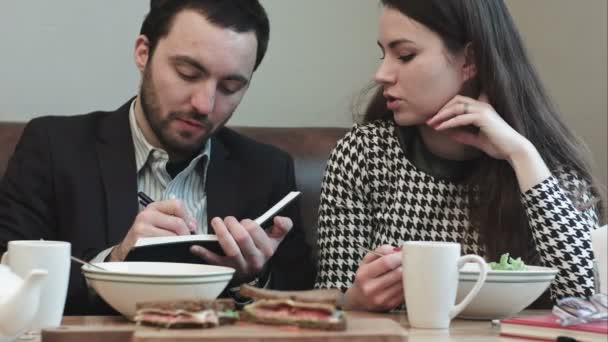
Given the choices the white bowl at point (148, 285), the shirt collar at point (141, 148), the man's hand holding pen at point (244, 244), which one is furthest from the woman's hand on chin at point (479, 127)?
the white bowl at point (148, 285)

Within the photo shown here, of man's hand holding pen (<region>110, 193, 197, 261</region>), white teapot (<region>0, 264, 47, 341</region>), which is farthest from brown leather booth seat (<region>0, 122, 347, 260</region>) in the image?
white teapot (<region>0, 264, 47, 341</region>)

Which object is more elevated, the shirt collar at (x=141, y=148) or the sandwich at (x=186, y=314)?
the shirt collar at (x=141, y=148)

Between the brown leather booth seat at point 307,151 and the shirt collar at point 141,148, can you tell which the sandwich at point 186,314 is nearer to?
the shirt collar at point 141,148

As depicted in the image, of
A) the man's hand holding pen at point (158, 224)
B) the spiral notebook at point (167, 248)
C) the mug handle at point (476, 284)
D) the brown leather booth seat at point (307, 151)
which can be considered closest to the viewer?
the mug handle at point (476, 284)

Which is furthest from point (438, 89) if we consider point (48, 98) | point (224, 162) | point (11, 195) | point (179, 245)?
point (48, 98)

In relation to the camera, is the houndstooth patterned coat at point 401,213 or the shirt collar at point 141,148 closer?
the houndstooth patterned coat at point 401,213

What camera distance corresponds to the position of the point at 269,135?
89.4 inches

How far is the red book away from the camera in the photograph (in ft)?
3.59

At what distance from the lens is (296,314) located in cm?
99

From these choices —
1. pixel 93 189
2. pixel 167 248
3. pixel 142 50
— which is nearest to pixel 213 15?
pixel 142 50

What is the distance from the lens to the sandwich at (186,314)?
3.18 feet

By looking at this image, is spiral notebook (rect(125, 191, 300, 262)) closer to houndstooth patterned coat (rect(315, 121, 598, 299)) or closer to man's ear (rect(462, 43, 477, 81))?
houndstooth patterned coat (rect(315, 121, 598, 299))

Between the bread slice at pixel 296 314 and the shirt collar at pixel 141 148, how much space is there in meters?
0.92

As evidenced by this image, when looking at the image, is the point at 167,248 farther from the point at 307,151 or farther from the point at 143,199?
the point at 307,151
